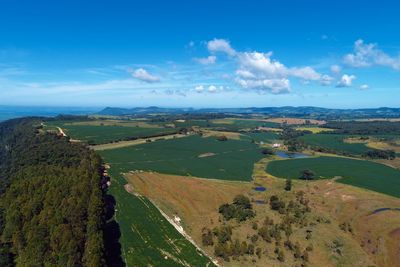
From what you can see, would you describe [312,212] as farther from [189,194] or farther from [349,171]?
[349,171]

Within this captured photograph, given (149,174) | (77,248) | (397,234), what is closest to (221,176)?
(149,174)

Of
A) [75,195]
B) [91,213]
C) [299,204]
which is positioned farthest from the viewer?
[299,204]

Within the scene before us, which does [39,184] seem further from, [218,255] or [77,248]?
[218,255]

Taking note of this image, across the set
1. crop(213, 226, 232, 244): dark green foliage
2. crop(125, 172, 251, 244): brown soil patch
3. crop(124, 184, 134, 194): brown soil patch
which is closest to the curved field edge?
crop(125, 172, 251, 244): brown soil patch

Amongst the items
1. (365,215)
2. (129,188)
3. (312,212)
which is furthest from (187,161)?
(365,215)

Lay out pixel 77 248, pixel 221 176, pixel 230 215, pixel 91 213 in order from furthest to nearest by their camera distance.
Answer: pixel 221 176 < pixel 230 215 < pixel 91 213 < pixel 77 248

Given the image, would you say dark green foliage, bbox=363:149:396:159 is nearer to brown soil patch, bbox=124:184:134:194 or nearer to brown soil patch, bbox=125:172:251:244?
brown soil patch, bbox=125:172:251:244

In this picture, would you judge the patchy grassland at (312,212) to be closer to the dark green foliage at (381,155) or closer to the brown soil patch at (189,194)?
the brown soil patch at (189,194)
